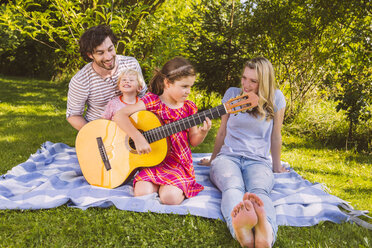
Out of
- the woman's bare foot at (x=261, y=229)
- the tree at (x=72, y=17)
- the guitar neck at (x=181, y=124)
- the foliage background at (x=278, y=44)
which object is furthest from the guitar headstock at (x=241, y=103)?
the foliage background at (x=278, y=44)

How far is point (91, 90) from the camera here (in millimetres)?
3314

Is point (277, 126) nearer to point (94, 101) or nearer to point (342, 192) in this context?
point (342, 192)

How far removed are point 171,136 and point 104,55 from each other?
42.9 inches

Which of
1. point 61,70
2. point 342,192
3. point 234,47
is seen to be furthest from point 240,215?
point 61,70

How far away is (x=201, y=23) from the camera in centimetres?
582

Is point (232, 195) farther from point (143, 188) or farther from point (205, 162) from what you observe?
point (205, 162)

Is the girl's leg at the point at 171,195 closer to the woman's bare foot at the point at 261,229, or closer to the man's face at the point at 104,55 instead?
the woman's bare foot at the point at 261,229

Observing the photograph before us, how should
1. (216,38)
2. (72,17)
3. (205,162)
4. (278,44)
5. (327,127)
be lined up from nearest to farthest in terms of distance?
(205,162) < (72,17) < (327,127) < (278,44) < (216,38)

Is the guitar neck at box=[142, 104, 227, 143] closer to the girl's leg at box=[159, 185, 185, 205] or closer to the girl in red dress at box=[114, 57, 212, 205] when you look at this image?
the girl in red dress at box=[114, 57, 212, 205]

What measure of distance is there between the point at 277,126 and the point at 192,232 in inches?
58.1

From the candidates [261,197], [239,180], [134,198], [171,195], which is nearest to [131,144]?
[134,198]

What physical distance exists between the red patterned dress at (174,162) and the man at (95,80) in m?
0.67

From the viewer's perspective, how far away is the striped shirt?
329 cm

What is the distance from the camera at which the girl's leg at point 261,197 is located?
1.94m
